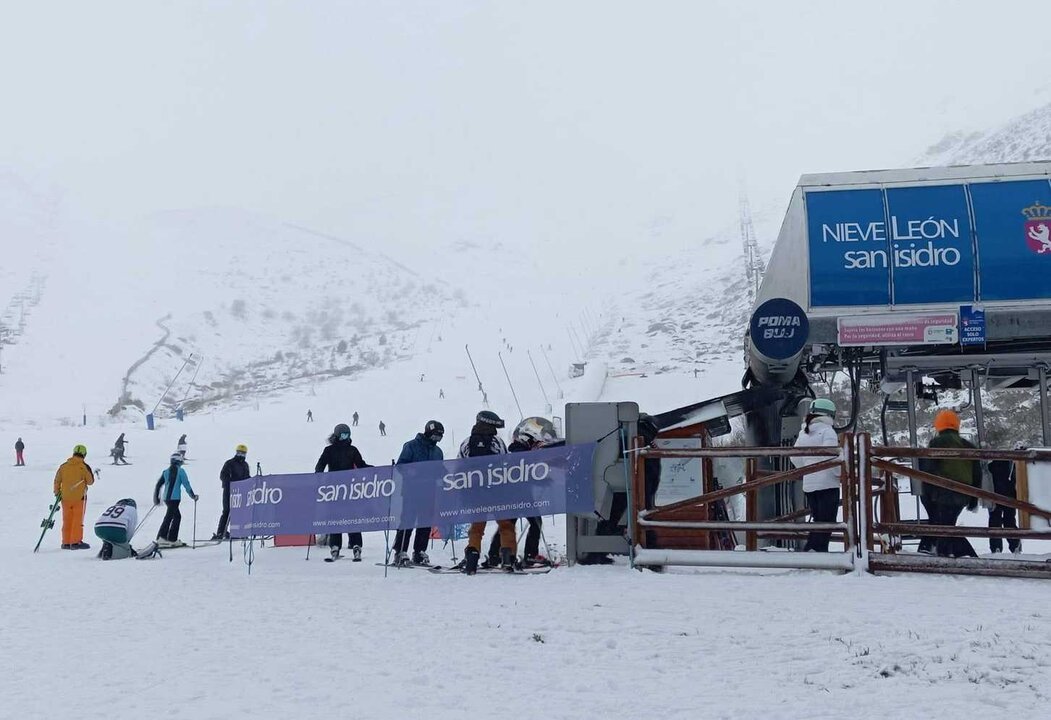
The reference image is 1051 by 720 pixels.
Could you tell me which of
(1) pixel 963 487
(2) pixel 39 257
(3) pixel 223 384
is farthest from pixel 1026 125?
(1) pixel 963 487

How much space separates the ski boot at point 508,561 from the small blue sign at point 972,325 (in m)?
6.63

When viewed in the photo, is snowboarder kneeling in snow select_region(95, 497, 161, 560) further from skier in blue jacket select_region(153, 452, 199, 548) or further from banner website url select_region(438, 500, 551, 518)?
banner website url select_region(438, 500, 551, 518)

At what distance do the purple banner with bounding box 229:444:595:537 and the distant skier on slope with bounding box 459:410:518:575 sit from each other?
0.22m

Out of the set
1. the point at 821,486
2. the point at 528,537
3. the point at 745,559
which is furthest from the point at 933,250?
→ the point at 528,537

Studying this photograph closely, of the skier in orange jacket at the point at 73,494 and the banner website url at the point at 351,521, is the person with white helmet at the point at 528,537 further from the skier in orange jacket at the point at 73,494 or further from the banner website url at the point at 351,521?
the skier in orange jacket at the point at 73,494

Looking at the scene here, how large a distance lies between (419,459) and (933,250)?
7.36 m

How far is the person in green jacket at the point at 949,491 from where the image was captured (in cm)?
955

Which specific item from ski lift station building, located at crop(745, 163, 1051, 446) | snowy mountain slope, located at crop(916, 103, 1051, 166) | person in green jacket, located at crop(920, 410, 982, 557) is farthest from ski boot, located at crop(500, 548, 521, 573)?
snowy mountain slope, located at crop(916, 103, 1051, 166)

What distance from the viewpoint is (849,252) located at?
1337 centimetres

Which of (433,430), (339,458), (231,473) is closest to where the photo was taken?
(433,430)

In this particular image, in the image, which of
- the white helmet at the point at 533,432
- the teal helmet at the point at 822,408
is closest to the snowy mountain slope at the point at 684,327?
the white helmet at the point at 533,432

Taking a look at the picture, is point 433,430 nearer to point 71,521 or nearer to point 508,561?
point 508,561

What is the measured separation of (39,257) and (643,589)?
131m

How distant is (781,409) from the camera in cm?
1419
